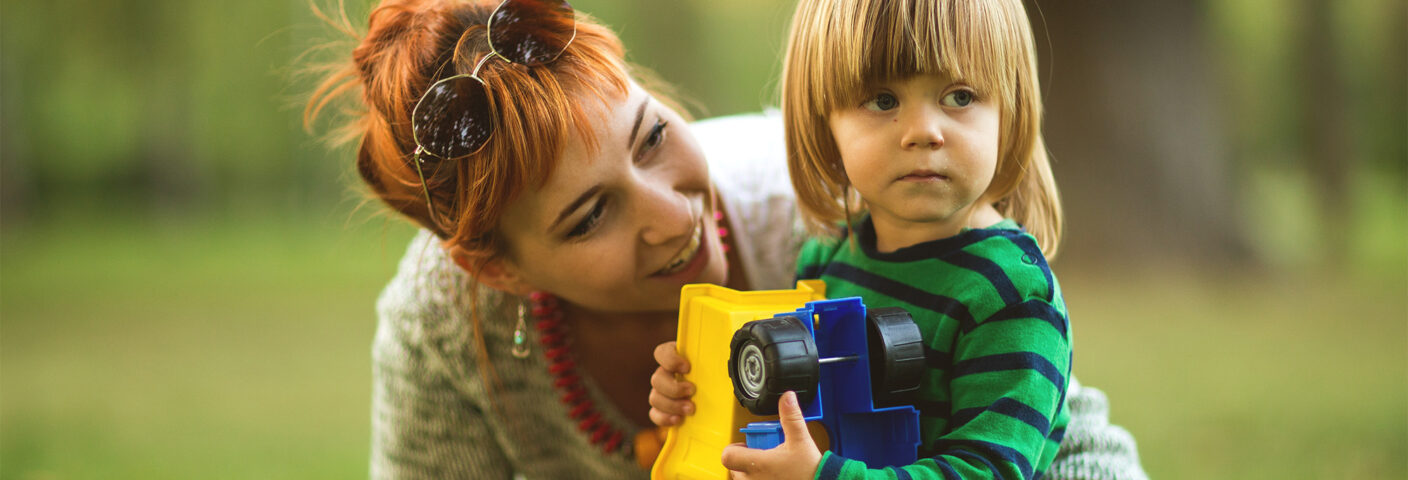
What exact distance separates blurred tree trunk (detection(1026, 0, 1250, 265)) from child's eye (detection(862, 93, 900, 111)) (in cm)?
314

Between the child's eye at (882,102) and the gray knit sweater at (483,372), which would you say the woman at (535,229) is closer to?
the gray knit sweater at (483,372)

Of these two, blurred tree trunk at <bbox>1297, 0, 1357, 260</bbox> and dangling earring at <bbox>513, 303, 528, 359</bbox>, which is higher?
blurred tree trunk at <bbox>1297, 0, 1357, 260</bbox>

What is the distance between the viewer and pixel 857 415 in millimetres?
1282

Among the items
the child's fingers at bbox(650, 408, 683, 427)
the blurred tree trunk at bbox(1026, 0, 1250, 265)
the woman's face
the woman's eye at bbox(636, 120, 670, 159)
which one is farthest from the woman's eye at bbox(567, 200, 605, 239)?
the blurred tree trunk at bbox(1026, 0, 1250, 265)

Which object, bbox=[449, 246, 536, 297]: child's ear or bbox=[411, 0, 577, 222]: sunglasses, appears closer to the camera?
bbox=[411, 0, 577, 222]: sunglasses

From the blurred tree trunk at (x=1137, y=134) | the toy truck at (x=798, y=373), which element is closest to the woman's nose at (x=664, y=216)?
the toy truck at (x=798, y=373)

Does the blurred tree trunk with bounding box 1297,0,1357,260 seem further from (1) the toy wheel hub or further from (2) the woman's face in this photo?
(1) the toy wheel hub

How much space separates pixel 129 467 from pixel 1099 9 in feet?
12.6

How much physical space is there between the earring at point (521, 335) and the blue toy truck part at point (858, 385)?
33.0 inches

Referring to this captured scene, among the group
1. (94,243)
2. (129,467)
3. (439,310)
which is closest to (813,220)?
(439,310)

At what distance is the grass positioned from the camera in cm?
296

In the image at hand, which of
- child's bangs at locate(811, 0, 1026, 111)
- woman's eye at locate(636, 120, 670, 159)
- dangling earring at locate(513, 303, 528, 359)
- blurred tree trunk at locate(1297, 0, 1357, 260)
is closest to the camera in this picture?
child's bangs at locate(811, 0, 1026, 111)

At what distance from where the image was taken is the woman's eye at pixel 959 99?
128 cm

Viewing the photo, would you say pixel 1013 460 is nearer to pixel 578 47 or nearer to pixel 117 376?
pixel 578 47
